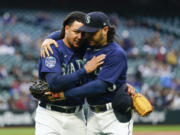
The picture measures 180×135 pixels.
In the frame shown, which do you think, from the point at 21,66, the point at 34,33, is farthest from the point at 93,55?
the point at 34,33

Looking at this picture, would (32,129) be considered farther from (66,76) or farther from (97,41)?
(97,41)

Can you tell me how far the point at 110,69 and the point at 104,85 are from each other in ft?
0.67

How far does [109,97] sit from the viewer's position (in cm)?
493

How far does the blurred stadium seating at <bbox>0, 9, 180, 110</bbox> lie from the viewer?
14.7m

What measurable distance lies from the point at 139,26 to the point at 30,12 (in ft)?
18.2

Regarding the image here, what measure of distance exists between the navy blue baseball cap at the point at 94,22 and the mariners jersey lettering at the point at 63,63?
398 mm

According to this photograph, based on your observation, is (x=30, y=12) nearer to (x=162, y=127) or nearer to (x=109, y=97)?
(x=162, y=127)

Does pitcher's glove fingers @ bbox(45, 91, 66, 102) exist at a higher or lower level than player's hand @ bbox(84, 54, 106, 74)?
lower

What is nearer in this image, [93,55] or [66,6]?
[93,55]

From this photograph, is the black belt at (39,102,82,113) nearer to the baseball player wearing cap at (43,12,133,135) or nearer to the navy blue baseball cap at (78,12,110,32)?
the baseball player wearing cap at (43,12,133,135)

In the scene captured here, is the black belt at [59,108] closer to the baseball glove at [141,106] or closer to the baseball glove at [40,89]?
the baseball glove at [40,89]

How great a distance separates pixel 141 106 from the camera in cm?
485

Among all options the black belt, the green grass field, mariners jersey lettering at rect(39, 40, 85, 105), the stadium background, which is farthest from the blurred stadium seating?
mariners jersey lettering at rect(39, 40, 85, 105)

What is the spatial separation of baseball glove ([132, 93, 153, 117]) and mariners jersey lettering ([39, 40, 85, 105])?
698 millimetres
